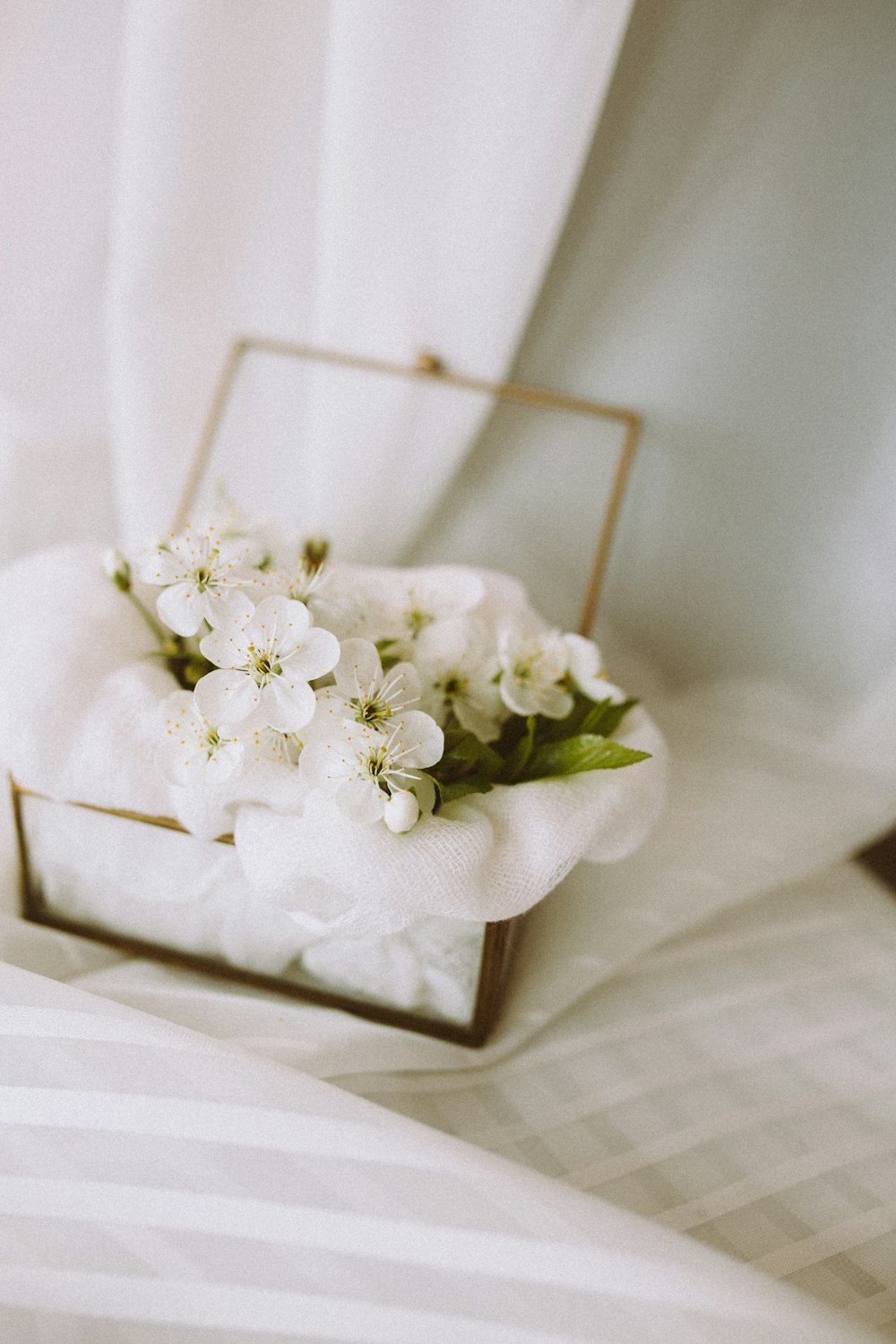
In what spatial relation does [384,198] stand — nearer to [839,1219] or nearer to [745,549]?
[745,549]

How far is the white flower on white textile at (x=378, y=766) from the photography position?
512 millimetres

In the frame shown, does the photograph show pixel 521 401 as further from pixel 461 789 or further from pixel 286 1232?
pixel 286 1232

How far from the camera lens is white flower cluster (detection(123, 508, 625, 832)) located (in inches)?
20.6

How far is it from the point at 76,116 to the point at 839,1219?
1.13 metres

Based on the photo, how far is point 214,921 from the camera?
2.19 feet

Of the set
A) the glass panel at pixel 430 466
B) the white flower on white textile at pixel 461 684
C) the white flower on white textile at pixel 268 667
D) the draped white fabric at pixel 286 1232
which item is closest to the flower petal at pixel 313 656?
the white flower on white textile at pixel 268 667

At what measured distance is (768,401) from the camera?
0.83 metres

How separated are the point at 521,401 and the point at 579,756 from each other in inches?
17.5

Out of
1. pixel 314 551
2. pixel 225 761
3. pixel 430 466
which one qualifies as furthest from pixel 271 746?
pixel 430 466

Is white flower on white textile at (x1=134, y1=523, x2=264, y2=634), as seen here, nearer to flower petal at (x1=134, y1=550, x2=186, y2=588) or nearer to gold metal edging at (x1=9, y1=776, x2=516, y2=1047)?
flower petal at (x1=134, y1=550, x2=186, y2=588)

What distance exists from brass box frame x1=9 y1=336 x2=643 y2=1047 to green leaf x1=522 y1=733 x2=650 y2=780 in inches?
4.0

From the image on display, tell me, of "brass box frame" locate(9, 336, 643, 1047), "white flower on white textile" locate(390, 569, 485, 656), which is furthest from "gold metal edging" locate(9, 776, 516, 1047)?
"white flower on white textile" locate(390, 569, 485, 656)

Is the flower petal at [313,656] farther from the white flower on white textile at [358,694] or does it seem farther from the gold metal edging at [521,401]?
the gold metal edging at [521,401]

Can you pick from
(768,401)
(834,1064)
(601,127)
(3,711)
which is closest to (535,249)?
(601,127)
